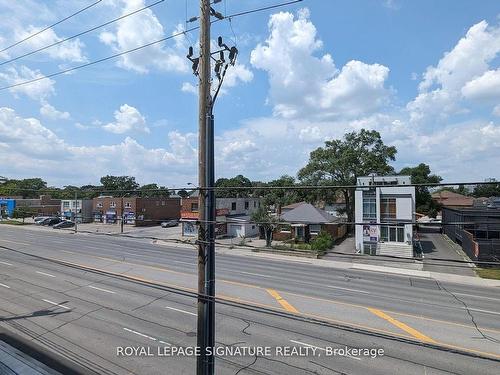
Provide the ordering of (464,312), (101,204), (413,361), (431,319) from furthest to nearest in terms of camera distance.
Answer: (101,204) < (464,312) < (431,319) < (413,361)

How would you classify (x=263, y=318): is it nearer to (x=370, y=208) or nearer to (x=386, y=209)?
(x=386, y=209)

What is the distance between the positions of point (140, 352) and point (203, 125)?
289 inches

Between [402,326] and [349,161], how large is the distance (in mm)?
46857

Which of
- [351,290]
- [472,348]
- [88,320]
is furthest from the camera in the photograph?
[351,290]

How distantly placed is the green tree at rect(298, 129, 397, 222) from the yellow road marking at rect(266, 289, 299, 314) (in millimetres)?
39623

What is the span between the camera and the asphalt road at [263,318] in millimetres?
10023

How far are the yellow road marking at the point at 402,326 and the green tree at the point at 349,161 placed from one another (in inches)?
1641

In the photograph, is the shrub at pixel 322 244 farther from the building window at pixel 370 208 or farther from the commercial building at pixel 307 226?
the building window at pixel 370 208

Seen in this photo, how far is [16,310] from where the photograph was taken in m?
15.4

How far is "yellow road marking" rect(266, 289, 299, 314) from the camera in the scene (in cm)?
1590

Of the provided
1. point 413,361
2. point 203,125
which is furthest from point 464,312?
point 203,125

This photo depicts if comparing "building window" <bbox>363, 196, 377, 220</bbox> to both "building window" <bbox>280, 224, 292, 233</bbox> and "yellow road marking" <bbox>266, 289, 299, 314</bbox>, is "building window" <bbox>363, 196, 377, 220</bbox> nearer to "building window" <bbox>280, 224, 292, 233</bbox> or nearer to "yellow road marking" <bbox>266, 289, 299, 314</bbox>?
"building window" <bbox>280, 224, 292, 233</bbox>

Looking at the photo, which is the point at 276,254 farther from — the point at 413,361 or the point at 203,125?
the point at 203,125

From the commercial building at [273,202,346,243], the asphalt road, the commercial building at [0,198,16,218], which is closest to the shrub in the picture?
the commercial building at [273,202,346,243]
